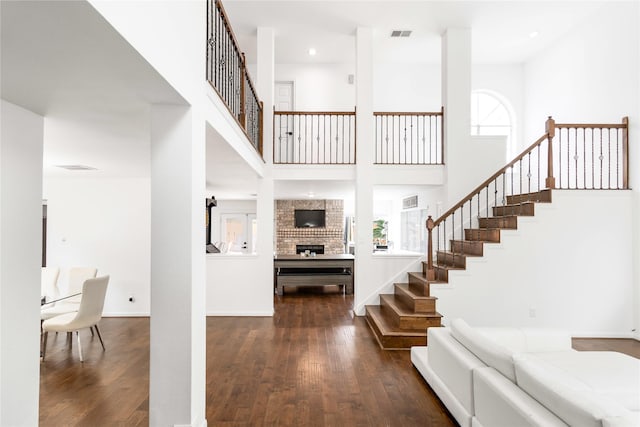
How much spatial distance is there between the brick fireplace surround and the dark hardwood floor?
5795mm

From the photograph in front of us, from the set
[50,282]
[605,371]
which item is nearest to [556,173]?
[605,371]

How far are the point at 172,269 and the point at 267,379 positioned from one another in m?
1.82

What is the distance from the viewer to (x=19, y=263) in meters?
2.14

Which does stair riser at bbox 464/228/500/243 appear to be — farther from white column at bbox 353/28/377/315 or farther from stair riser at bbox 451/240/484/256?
white column at bbox 353/28/377/315

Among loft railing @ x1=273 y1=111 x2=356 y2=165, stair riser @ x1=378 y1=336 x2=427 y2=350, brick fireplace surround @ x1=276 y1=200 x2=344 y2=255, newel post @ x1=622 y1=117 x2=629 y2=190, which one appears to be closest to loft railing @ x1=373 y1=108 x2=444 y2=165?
loft railing @ x1=273 y1=111 x2=356 y2=165

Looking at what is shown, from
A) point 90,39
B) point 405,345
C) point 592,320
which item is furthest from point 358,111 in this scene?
point 90,39

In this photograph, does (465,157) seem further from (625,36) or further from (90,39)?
(90,39)

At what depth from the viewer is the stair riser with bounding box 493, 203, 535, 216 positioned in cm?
512

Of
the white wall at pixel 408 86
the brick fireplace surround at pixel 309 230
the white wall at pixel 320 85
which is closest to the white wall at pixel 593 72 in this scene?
the white wall at pixel 408 86

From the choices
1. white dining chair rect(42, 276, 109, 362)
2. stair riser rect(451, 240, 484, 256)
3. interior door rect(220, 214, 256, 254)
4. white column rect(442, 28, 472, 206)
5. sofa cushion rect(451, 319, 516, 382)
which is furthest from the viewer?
interior door rect(220, 214, 256, 254)

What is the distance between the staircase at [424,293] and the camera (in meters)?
4.51

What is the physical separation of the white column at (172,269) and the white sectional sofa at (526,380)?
6.12 feet

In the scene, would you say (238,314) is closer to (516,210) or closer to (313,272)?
(313,272)

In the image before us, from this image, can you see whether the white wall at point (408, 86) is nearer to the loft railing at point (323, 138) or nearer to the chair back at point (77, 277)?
the loft railing at point (323, 138)
